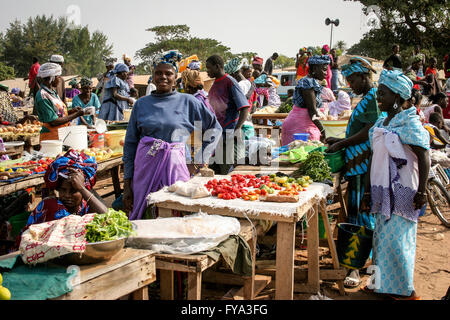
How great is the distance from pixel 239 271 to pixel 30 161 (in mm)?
3062

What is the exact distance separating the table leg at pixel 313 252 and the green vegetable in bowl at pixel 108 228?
215cm

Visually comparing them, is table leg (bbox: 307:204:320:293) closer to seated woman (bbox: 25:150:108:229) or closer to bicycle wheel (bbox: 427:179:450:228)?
seated woman (bbox: 25:150:108:229)

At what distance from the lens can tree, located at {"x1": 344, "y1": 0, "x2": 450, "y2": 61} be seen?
19281 millimetres

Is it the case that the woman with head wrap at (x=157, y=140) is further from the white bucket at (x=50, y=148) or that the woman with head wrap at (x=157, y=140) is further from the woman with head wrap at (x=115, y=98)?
the woman with head wrap at (x=115, y=98)

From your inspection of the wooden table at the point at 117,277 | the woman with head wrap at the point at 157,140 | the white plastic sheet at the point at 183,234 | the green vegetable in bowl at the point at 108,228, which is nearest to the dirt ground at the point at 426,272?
the woman with head wrap at the point at 157,140

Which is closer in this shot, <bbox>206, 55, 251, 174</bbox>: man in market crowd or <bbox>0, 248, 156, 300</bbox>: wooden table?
<bbox>0, 248, 156, 300</bbox>: wooden table

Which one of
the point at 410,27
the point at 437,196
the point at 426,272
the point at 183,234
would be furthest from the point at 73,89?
the point at 410,27

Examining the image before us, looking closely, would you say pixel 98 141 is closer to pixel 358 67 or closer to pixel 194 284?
pixel 358 67

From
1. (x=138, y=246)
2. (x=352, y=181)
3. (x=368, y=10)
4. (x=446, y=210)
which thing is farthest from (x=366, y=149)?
(x=368, y=10)

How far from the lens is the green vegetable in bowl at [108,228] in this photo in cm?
214

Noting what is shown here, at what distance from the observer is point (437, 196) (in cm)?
670

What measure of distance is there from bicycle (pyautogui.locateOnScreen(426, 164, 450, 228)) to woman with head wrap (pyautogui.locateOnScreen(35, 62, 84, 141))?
5.25m

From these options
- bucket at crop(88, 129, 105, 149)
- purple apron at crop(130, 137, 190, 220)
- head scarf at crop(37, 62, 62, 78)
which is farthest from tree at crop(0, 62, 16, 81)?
purple apron at crop(130, 137, 190, 220)

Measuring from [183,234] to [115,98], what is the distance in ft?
22.8
